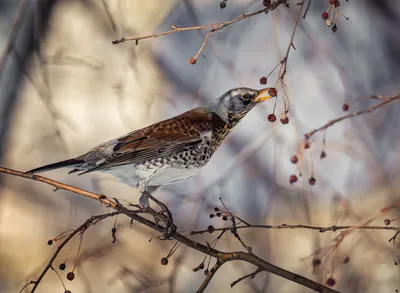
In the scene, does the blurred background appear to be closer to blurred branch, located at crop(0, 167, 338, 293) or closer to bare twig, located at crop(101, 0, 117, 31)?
bare twig, located at crop(101, 0, 117, 31)

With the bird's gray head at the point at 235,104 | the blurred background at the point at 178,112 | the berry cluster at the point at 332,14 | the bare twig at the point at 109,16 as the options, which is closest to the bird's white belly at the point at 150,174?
the bird's gray head at the point at 235,104

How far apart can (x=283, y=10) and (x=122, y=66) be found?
51 centimetres

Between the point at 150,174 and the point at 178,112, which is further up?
the point at 178,112

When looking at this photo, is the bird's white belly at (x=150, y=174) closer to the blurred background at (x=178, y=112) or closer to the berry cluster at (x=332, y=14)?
the berry cluster at (x=332, y=14)

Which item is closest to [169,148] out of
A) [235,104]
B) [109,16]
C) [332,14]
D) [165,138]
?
[165,138]

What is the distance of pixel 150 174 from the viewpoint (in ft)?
3.12

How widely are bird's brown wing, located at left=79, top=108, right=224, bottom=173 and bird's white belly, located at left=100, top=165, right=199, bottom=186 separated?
0.02 metres

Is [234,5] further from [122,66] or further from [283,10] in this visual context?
[122,66]

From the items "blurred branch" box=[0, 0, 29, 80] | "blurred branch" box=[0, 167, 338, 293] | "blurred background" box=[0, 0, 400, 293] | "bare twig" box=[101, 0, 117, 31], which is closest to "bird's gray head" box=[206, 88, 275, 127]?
"blurred branch" box=[0, 167, 338, 293]

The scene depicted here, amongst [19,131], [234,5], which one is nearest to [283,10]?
[234,5]

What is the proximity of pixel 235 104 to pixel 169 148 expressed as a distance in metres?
0.15

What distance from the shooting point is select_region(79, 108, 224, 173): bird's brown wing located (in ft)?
3.14

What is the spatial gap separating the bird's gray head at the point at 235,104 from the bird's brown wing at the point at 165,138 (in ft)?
0.06

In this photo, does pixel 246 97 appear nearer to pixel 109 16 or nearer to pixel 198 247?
pixel 198 247
